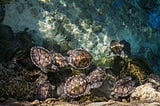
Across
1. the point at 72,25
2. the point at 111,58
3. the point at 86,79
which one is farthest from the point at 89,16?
the point at 86,79

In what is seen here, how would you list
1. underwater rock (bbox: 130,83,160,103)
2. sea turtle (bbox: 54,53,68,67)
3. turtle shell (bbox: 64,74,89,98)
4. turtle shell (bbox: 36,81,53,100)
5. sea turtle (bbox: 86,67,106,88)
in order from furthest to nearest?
sea turtle (bbox: 54,53,68,67), sea turtle (bbox: 86,67,106,88), underwater rock (bbox: 130,83,160,103), turtle shell (bbox: 64,74,89,98), turtle shell (bbox: 36,81,53,100)

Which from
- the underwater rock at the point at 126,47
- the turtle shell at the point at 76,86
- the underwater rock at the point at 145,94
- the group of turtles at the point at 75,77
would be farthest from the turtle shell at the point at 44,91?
→ the underwater rock at the point at 126,47

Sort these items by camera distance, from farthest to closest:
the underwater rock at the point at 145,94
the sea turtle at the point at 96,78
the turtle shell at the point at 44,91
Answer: the sea turtle at the point at 96,78 < the underwater rock at the point at 145,94 < the turtle shell at the point at 44,91

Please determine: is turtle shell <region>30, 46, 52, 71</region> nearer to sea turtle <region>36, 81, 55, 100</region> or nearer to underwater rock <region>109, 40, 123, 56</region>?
sea turtle <region>36, 81, 55, 100</region>

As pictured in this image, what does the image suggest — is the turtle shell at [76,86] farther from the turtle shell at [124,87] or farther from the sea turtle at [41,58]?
the turtle shell at [124,87]

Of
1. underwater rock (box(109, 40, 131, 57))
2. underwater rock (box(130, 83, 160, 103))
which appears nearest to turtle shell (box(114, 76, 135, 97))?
underwater rock (box(130, 83, 160, 103))

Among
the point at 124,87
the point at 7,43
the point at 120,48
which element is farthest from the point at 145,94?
the point at 7,43

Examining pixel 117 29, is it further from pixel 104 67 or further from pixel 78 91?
pixel 78 91
